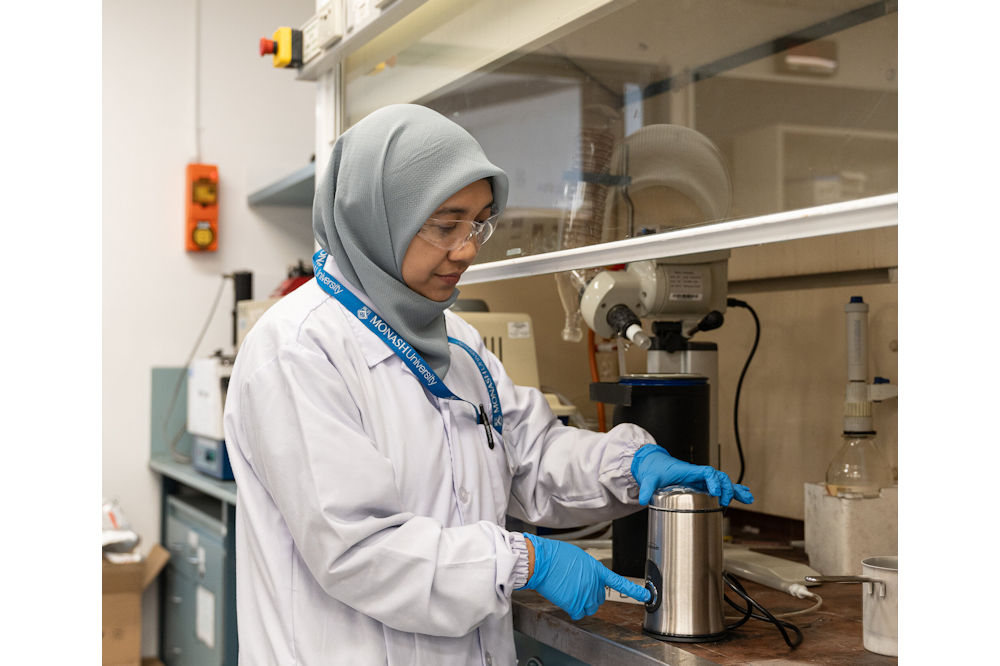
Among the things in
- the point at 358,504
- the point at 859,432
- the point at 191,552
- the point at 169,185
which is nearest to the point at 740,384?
the point at 859,432

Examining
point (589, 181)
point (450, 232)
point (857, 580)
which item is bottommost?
point (857, 580)

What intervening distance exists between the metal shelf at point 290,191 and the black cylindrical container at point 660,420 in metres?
1.68

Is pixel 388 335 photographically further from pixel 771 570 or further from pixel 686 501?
pixel 771 570

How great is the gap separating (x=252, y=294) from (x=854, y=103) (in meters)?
2.60

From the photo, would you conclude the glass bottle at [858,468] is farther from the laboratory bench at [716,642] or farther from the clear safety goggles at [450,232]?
the clear safety goggles at [450,232]

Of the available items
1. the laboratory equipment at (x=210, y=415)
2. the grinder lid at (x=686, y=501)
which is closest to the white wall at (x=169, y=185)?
the laboratory equipment at (x=210, y=415)

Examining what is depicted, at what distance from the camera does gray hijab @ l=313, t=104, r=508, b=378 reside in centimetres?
113

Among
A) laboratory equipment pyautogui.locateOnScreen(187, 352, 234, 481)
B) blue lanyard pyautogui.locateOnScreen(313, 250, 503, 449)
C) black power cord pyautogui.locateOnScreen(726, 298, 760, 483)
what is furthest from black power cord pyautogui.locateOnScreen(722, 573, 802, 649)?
laboratory equipment pyautogui.locateOnScreen(187, 352, 234, 481)

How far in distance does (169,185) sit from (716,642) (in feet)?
9.30

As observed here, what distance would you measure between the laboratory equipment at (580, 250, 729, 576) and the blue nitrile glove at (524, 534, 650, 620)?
1.00 feet

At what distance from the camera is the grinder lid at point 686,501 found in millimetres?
1138

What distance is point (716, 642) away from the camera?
3.72 ft

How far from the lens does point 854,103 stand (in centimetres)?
111

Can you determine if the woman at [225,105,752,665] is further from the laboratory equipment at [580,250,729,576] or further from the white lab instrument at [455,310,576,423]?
the white lab instrument at [455,310,576,423]
